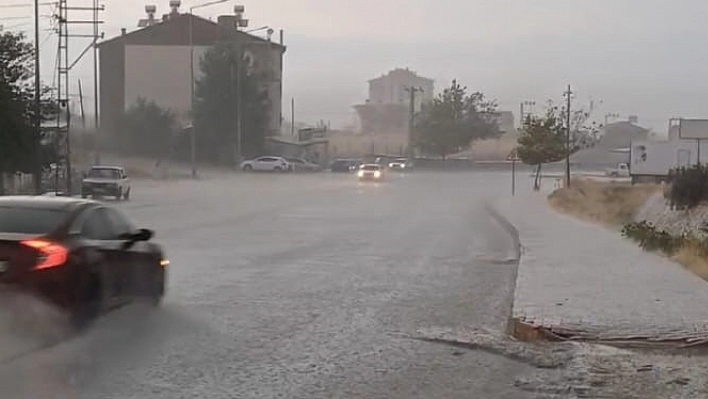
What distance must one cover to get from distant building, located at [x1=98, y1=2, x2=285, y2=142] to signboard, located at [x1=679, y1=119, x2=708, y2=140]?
114 ft

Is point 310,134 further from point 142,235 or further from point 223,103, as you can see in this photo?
point 142,235

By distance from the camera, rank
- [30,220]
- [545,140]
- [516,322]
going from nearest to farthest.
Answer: [30,220]
[516,322]
[545,140]

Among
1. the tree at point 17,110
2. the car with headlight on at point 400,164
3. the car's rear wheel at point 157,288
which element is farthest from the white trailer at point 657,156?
the car's rear wheel at point 157,288

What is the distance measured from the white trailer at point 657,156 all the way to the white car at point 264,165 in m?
28.2

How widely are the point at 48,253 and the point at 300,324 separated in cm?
297

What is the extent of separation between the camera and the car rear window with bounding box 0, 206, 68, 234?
1184cm

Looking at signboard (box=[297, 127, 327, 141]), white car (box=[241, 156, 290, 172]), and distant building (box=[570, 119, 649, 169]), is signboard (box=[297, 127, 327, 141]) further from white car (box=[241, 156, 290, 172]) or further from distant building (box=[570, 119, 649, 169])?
distant building (box=[570, 119, 649, 169])

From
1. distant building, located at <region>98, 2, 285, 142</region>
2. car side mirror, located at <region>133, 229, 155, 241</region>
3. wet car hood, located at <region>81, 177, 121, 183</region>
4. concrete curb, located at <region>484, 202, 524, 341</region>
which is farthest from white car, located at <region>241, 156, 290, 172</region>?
car side mirror, located at <region>133, 229, 155, 241</region>

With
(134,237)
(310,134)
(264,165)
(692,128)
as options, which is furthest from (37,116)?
(310,134)

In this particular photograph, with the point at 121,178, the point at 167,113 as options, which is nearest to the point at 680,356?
the point at 121,178

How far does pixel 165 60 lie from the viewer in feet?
355

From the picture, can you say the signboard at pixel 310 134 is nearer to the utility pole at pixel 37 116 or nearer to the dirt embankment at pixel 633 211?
the dirt embankment at pixel 633 211

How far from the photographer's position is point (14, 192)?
154ft

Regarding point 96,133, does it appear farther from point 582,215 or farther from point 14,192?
point 582,215
